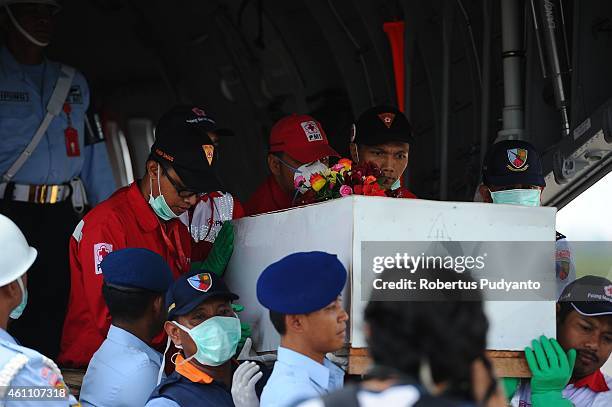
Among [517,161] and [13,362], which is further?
[517,161]

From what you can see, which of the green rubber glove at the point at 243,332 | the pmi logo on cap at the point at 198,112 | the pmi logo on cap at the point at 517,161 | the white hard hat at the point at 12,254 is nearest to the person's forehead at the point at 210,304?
the green rubber glove at the point at 243,332

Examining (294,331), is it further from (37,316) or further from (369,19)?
(369,19)

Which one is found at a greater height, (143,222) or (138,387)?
(143,222)

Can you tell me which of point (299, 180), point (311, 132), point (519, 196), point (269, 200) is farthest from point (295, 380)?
point (311, 132)

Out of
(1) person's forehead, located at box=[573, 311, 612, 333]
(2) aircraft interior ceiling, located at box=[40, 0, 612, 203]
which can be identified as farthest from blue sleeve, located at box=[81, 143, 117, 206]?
(1) person's forehead, located at box=[573, 311, 612, 333]

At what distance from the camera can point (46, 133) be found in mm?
4723

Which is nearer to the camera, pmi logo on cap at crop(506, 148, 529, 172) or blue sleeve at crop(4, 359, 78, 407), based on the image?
blue sleeve at crop(4, 359, 78, 407)

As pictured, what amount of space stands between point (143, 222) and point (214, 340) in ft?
2.18

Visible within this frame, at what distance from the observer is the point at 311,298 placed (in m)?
2.91

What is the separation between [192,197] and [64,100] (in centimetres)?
126

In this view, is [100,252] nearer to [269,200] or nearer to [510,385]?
[269,200]

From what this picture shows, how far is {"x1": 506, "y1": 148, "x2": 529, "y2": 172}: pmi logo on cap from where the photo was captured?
3.98 meters

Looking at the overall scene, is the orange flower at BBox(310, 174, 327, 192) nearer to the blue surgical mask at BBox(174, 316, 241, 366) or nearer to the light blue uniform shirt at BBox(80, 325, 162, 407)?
the blue surgical mask at BBox(174, 316, 241, 366)

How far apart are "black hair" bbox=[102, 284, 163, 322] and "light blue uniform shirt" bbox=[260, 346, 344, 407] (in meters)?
0.67
